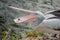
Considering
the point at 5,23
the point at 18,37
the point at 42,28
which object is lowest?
the point at 18,37

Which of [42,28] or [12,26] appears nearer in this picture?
[42,28]

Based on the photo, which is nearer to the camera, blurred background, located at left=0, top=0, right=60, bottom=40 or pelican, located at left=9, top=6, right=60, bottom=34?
pelican, located at left=9, top=6, right=60, bottom=34

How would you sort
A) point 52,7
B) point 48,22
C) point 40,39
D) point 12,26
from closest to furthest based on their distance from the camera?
point 48,22 → point 40,39 → point 12,26 → point 52,7

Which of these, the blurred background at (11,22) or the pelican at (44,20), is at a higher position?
the pelican at (44,20)

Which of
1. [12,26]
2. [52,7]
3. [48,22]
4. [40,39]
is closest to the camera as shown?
[48,22]

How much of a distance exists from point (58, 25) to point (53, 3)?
7.14 feet

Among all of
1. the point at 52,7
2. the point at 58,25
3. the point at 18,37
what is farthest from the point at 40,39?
the point at 52,7

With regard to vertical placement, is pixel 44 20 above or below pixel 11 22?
above

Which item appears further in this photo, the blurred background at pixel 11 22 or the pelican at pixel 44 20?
the blurred background at pixel 11 22

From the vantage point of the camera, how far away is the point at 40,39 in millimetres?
3438

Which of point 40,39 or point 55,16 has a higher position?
point 55,16

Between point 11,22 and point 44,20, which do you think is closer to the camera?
point 44,20

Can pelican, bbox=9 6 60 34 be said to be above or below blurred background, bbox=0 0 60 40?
above

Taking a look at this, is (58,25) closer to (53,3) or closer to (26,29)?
(26,29)
